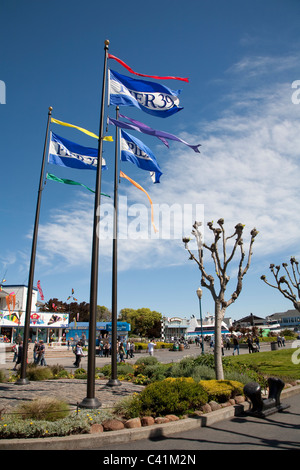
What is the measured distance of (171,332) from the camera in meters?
107

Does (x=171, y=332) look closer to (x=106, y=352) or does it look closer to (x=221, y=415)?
(x=106, y=352)

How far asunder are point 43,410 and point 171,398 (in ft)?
9.59

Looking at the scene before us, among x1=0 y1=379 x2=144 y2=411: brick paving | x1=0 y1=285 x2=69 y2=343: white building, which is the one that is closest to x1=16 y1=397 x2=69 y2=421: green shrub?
x1=0 y1=379 x2=144 y2=411: brick paving

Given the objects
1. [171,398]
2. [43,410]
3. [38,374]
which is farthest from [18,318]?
[171,398]

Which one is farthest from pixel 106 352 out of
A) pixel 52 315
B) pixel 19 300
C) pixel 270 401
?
pixel 270 401

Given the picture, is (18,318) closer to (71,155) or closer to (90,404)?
(71,155)

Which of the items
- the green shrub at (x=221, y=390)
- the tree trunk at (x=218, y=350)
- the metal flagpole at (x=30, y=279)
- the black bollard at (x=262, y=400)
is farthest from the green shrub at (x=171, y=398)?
the metal flagpole at (x=30, y=279)

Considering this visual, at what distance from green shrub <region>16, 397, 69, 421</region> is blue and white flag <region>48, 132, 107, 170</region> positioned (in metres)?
7.91

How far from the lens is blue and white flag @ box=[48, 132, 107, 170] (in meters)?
12.1

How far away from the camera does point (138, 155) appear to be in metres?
12.4

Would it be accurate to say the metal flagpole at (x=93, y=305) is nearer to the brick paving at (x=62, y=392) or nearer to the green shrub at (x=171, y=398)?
the brick paving at (x=62, y=392)

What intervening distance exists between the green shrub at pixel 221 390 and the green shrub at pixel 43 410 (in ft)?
13.0
